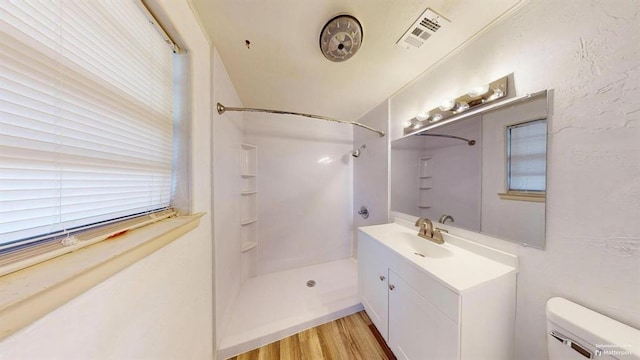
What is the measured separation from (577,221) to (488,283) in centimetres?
43

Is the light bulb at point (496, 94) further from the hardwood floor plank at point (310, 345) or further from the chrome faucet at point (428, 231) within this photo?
the hardwood floor plank at point (310, 345)

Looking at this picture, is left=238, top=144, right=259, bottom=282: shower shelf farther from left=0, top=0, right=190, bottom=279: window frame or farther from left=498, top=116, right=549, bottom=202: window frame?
left=498, top=116, right=549, bottom=202: window frame

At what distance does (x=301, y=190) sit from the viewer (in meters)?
2.37

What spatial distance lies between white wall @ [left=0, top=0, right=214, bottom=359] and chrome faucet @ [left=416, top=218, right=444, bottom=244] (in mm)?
1556

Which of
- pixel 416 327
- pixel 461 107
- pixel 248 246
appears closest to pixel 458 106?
pixel 461 107

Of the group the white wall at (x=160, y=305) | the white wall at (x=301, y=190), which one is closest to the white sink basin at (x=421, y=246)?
the white wall at (x=301, y=190)

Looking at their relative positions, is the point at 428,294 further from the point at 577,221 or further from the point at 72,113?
the point at 72,113

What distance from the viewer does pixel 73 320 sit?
0.38 metres

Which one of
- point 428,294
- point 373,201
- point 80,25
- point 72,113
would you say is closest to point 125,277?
point 72,113

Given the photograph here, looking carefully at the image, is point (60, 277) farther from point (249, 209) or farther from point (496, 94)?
point (249, 209)

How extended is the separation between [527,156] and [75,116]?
177cm

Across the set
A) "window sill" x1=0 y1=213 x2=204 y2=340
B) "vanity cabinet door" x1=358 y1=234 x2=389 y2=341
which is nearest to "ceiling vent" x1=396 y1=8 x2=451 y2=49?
"vanity cabinet door" x1=358 y1=234 x2=389 y2=341

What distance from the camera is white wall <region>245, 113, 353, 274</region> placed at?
2229mm

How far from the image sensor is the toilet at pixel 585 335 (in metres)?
0.56
